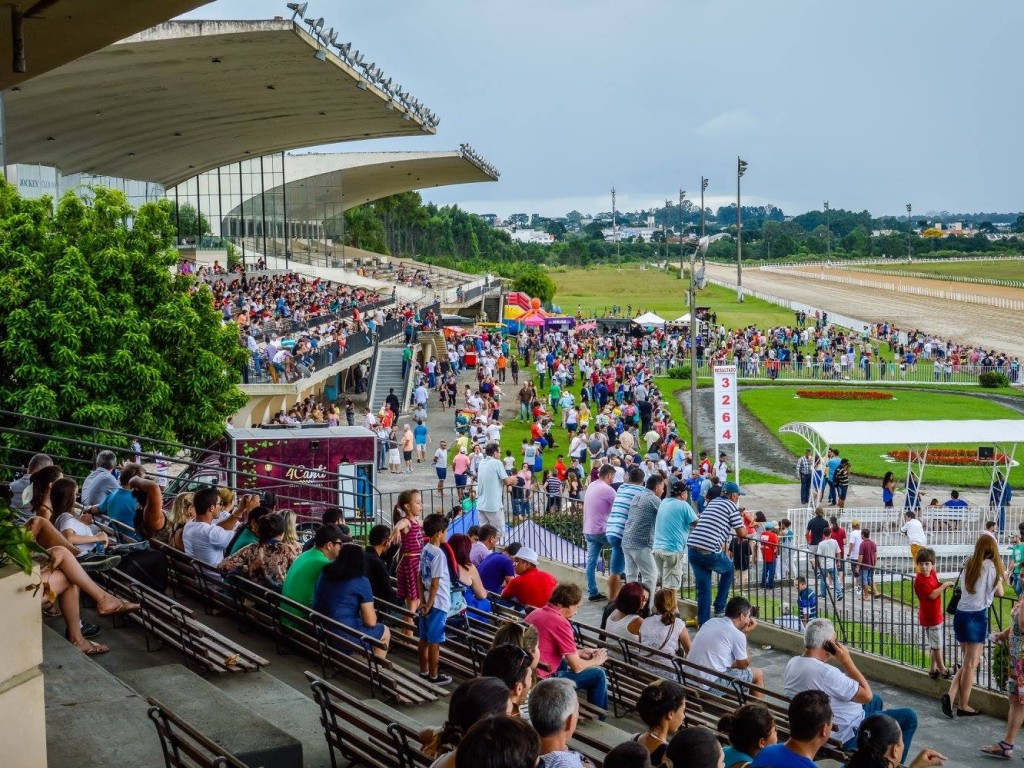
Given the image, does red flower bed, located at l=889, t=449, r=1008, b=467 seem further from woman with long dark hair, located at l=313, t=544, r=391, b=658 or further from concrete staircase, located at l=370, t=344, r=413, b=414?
woman with long dark hair, located at l=313, t=544, r=391, b=658

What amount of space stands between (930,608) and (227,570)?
22.1 ft

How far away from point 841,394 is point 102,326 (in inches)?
1384

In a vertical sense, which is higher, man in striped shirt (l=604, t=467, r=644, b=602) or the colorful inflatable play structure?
man in striped shirt (l=604, t=467, r=644, b=602)

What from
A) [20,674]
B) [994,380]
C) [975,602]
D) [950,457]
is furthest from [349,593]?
[994,380]

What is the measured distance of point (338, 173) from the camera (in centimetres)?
8612

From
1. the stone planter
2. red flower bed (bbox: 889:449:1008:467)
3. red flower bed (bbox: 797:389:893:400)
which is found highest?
the stone planter

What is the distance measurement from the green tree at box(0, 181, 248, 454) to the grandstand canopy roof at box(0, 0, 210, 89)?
12.2 meters

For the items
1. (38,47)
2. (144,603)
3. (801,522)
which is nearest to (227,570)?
(144,603)

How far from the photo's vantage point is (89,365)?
21281 millimetres

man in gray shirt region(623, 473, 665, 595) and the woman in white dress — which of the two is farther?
man in gray shirt region(623, 473, 665, 595)

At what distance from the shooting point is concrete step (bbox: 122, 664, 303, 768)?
686 cm

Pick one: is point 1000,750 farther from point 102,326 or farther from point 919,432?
point 919,432

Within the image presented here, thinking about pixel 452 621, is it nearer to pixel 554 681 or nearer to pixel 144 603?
pixel 144 603

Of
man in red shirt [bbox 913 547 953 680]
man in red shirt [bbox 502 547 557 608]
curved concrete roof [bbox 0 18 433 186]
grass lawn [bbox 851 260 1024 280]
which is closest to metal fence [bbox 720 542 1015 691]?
man in red shirt [bbox 913 547 953 680]
